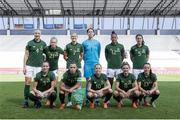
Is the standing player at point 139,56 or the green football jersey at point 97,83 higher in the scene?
the standing player at point 139,56

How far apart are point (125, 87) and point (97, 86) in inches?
25.0

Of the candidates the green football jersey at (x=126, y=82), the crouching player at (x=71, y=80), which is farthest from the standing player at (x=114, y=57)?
the crouching player at (x=71, y=80)

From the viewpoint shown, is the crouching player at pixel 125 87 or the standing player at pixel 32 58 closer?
the crouching player at pixel 125 87

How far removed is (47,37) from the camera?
39.4m

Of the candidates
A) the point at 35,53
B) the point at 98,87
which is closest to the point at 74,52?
the point at 35,53

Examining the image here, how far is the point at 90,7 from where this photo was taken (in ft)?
131

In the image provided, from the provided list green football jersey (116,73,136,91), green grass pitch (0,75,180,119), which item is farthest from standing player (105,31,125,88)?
green grass pitch (0,75,180,119)

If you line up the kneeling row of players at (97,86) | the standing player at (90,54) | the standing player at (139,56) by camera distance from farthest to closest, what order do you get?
the standing player at (139,56) < the standing player at (90,54) < the kneeling row of players at (97,86)

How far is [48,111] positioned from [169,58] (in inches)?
946

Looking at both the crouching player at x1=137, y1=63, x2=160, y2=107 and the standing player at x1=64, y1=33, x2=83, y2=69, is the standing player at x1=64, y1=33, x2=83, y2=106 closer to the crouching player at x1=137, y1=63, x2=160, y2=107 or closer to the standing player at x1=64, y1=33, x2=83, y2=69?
the standing player at x1=64, y1=33, x2=83, y2=69

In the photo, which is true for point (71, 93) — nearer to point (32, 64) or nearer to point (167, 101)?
point (32, 64)

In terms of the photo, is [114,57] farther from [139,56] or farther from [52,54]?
[52,54]

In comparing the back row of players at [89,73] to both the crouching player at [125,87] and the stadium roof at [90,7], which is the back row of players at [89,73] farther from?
the stadium roof at [90,7]

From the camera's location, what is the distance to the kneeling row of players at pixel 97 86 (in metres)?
8.54
